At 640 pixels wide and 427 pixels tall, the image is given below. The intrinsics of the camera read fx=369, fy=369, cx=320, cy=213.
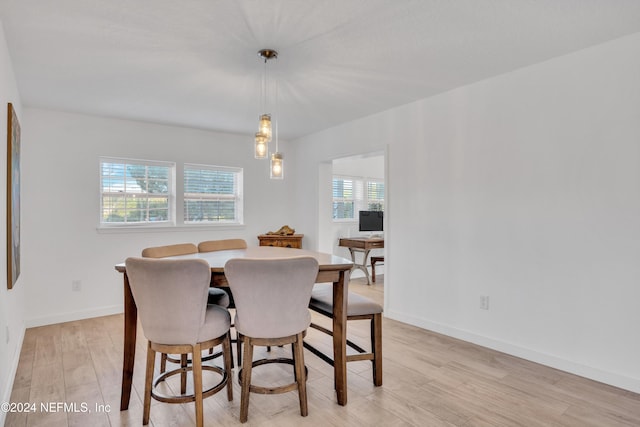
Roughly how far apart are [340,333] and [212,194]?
345 cm

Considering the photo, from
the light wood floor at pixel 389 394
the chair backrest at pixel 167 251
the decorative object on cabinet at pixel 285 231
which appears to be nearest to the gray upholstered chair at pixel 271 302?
the light wood floor at pixel 389 394

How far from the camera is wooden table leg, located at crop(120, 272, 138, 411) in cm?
220

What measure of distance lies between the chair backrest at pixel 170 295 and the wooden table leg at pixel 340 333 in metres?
0.78

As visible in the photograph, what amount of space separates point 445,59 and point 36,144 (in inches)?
162

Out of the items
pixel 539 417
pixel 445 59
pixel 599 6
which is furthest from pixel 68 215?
pixel 599 6

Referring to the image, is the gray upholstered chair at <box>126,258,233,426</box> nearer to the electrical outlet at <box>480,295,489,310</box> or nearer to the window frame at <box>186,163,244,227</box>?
the electrical outlet at <box>480,295,489,310</box>

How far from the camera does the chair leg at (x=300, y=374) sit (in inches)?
82.3

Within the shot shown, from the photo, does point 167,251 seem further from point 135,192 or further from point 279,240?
point 279,240

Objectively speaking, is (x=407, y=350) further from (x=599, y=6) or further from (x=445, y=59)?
(x=599, y=6)

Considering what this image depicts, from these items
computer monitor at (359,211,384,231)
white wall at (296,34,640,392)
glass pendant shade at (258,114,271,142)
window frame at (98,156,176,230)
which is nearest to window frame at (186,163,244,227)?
window frame at (98,156,176,230)

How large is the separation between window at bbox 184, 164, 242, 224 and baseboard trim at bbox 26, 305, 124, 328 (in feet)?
4.43

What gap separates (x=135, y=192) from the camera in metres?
4.55

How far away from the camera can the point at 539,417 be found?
2.11 meters

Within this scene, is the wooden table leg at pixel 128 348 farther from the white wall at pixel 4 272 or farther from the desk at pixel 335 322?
the white wall at pixel 4 272
